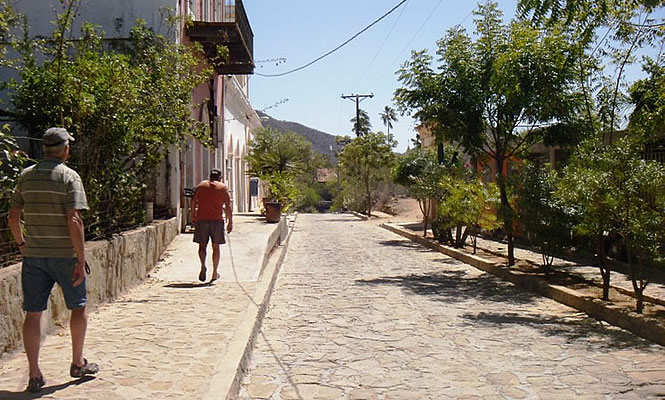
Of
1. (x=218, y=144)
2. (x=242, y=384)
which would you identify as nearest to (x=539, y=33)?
(x=242, y=384)

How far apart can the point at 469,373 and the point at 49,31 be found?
12.5 meters

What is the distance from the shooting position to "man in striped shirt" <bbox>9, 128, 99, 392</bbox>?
4.96 meters

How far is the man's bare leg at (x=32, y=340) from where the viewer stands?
493 centimetres

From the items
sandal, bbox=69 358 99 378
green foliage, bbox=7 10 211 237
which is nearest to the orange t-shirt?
green foliage, bbox=7 10 211 237

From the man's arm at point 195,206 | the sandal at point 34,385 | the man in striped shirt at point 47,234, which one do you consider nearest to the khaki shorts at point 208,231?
the man's arm at point 195,206

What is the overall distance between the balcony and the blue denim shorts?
11103 mm

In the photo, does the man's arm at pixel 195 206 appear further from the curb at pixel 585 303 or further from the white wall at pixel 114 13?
the white wall at pixel 114 13

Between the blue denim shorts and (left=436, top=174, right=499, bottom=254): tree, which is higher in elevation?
(left=436, top=174, right=499, bottom=254): tree

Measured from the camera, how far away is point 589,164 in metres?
9.28

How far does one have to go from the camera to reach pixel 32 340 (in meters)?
4.93

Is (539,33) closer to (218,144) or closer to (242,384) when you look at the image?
(242,384)

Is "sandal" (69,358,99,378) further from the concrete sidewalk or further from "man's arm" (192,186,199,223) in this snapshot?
"man's arm" (192,186,199,223)

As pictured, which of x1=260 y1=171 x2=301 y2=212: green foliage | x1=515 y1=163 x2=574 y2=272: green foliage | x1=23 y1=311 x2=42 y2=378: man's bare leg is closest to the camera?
x1=23 y1=311 x2=42 y2=378: man's bare leg

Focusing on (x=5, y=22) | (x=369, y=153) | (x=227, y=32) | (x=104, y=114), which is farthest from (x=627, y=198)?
(x=369, y=153)
